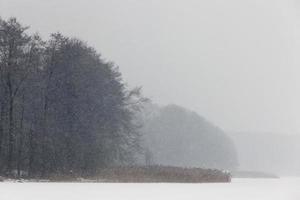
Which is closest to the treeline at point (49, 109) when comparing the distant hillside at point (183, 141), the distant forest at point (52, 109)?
the distant forest at point (52, 109)

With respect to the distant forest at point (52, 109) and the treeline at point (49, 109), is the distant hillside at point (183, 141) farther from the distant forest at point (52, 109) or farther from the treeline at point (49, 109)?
the treeline at point (49, 109)

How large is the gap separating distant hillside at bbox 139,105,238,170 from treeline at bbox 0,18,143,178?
2483 inches

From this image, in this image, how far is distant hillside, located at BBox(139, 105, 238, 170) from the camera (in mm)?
130625

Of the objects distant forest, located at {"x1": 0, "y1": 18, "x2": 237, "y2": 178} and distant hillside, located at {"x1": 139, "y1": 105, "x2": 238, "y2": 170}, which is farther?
distant hillside, located at {"x1": 139, "y1": 105, "x2": 238, "y2": 170}

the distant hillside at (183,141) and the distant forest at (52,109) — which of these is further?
the distant hillside at (183,141)

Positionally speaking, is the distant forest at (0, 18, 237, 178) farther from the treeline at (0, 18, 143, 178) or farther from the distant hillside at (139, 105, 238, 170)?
the distant hillside at (139, 105, 238, 170)

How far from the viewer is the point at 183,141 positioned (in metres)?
136

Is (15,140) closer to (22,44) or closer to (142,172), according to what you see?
(22,44)

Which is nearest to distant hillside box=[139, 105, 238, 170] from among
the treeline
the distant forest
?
the distant forest

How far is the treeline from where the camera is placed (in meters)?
55.6

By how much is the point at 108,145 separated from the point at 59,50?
12964 millimetres

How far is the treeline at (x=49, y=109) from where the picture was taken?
5556 centimetres

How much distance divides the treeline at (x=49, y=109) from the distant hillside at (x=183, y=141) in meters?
63.1

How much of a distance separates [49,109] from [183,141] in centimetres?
7754
